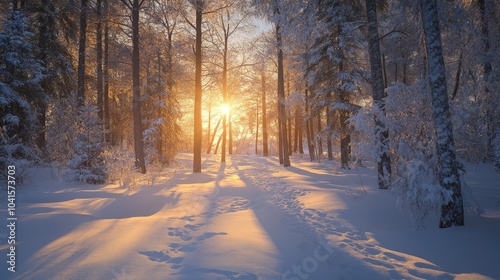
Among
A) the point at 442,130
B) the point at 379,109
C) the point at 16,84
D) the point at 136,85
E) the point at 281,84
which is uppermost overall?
the point at 281,84

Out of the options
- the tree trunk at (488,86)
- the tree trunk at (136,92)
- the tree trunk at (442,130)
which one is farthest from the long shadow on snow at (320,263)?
the tree trunk at (136,92)

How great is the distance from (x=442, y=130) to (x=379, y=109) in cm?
214

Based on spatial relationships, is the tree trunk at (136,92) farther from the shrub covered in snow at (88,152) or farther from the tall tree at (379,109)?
the tall tree at (379,109)

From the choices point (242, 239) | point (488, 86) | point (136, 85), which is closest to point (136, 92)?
point (136, 85)

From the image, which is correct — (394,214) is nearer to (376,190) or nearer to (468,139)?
(376,190)

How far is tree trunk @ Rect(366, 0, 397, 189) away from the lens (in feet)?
20.8

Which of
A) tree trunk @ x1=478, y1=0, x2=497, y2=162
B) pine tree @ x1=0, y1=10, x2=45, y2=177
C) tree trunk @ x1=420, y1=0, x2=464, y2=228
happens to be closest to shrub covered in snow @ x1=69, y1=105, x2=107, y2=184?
pine tree @ x1=0, y1=10, x2=45, y2=177

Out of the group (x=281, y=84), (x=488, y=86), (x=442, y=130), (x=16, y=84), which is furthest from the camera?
(x=281, y=84)

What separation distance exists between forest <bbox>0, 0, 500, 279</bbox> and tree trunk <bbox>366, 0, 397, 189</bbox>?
4cm

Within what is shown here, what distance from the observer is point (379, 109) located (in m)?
6.33

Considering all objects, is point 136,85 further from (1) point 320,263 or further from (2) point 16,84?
(1) point 320,263

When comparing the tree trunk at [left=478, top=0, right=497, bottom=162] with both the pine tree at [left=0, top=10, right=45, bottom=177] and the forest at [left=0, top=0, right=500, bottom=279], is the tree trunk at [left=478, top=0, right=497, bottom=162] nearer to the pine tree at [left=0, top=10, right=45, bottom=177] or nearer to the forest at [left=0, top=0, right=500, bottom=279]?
the forest at [left=0, top=0, right=500, bottom=279]

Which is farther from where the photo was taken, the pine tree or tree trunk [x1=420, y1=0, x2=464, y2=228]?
the pine tree

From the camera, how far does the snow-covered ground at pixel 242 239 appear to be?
2.95m
